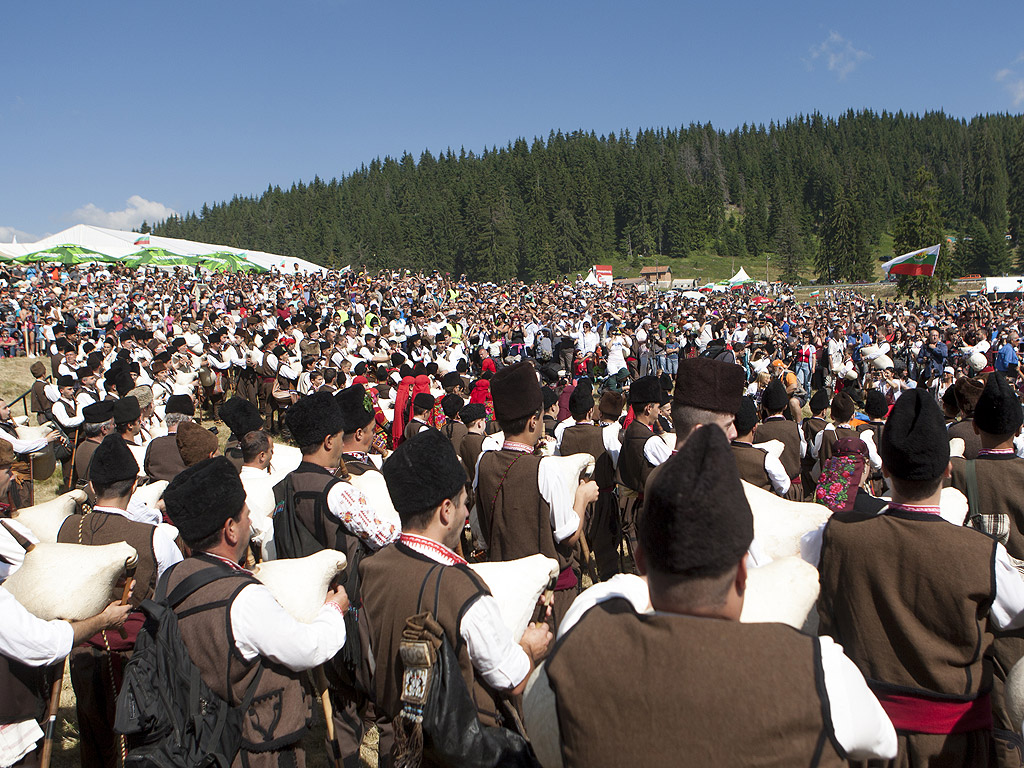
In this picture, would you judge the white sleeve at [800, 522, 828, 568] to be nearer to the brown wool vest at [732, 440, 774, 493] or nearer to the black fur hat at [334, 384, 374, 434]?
the brown wool vest at [732, 440, 774, 493]

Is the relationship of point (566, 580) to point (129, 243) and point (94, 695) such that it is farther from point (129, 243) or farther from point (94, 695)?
point (129, 243)

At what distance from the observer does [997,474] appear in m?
3.58

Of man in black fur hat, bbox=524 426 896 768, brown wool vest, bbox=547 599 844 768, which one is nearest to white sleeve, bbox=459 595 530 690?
man in black fur hat, bbox=524 426 896 768

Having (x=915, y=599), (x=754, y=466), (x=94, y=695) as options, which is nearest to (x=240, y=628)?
(x=94, y=695)

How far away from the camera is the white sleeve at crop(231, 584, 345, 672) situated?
8.16 ft

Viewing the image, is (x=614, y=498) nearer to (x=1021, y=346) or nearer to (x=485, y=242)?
(x=1021, y=346)

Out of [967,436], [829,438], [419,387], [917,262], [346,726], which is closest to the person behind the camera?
[346,726]

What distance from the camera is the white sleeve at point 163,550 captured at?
144 inches

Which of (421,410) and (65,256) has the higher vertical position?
(65,256)

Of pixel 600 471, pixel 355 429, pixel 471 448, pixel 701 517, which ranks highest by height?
pixel 701 517

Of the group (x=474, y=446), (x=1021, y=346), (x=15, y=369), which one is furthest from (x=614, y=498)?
(x=15, y=369)

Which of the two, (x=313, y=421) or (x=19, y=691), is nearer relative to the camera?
(x=19, y=691)

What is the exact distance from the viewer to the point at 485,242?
92188 millimetres

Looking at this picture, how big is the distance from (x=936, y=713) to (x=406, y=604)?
5.91 feet
